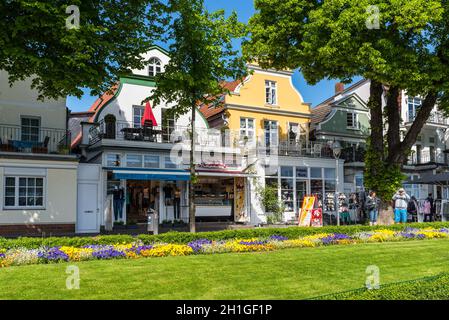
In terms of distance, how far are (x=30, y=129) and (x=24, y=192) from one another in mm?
3918

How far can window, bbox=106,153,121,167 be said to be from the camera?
2355 cm

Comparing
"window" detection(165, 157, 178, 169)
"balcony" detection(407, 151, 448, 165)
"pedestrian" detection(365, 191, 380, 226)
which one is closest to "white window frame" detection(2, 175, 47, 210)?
"window" detection(165, 157, 178, 169)

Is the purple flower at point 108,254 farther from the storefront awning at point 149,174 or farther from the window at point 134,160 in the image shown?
the window at point 134,160

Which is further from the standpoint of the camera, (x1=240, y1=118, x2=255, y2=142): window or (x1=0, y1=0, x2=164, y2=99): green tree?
(x1=240, y1=118, x2=255, y2=142): window

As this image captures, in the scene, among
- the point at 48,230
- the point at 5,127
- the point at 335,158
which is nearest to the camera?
the point at 48,230

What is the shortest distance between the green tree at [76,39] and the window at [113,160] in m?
7.59

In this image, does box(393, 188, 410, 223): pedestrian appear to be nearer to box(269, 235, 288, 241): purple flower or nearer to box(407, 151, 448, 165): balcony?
box(269, 235, 288, 241): purple flower

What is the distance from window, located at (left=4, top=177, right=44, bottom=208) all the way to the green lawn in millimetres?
11409

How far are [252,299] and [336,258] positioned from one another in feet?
16.2

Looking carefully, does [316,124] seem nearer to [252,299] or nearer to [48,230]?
[48,230]

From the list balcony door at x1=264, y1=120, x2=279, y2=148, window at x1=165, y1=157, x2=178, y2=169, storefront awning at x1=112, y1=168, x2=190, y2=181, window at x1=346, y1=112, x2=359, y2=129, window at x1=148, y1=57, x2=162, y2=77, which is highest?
window at x1=148, y1=57, x2=162, y2=77

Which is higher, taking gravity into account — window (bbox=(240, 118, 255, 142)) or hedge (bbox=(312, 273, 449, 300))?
window (bbox=(240, 118, 255, 142))

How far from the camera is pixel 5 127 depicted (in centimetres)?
2220
